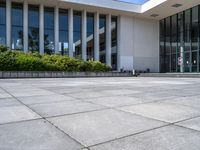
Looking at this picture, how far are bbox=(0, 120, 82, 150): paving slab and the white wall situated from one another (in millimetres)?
29419

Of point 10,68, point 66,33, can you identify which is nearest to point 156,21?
point 66,33

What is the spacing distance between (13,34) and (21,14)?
262cm

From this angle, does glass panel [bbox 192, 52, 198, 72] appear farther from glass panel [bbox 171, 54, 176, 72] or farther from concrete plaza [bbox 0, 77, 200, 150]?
concrete plaza [bbox 0, 77, 200, 150]

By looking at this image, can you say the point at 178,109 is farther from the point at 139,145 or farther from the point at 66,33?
the point at 66,33

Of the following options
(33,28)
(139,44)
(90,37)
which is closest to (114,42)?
(90,37)

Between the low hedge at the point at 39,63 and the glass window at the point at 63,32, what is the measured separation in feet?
18.3

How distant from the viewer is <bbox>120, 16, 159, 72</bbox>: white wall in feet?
110

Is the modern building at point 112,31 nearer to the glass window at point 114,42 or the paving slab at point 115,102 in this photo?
the glass window at point 114,42

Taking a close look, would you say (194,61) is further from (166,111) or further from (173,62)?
(166,111)

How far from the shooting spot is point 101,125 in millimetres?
3984

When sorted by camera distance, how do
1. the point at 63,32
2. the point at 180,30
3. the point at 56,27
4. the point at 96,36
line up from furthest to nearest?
the point at 96,36 < the point at 180,30 < the point at 63,32 < the point at 56,27

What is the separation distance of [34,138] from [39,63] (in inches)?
800

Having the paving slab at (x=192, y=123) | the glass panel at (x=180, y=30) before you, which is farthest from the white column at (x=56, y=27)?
the paving slab at (x=192, y=123)

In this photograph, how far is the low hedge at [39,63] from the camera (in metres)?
21.7
